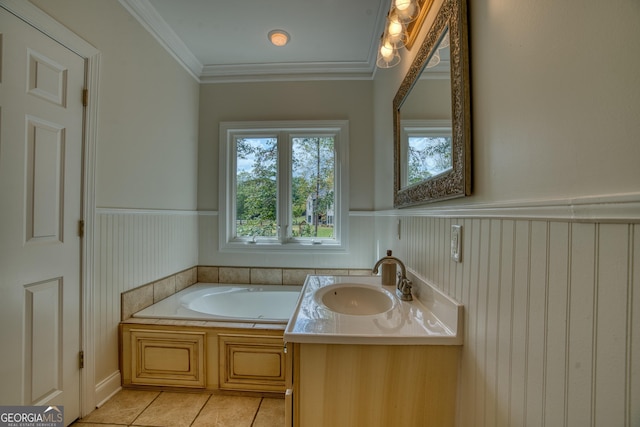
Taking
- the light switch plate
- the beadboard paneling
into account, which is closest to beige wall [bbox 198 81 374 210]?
the beadboard paneling

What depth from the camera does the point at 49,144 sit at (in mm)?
1327

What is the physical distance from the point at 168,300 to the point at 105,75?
1618 millimetres

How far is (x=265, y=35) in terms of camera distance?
2.19m

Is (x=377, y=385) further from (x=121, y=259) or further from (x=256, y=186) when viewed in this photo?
(x=256, y=186)

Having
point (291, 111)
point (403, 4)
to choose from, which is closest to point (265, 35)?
point (291, 111)

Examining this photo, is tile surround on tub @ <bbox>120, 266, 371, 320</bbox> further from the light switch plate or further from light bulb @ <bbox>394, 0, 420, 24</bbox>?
light bulb @ <bbox>394, 0, 420, 24</bbox>

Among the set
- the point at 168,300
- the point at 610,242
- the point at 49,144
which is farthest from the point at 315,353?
the point at 168,300

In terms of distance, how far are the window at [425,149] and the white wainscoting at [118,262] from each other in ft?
5.90

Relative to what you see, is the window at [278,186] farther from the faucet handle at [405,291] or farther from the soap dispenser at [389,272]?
the faucet handle at [405,291]

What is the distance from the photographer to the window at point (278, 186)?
2686mm

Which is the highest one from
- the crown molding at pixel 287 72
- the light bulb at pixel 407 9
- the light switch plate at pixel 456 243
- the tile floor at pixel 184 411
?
the crown molding at pixel 287 72

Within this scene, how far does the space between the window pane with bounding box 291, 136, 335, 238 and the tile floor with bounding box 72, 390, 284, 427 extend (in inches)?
57.8

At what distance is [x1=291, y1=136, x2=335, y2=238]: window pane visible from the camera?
2.72 meters

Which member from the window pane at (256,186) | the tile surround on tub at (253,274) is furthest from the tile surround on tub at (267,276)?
the window pane at (256,186)
